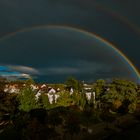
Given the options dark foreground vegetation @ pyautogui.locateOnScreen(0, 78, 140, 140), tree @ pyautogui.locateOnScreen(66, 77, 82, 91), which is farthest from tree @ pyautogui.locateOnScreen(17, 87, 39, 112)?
tree @ pyautogui.locateOnScreen(66, 77, 82, 91)

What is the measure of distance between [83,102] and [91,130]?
26198 mm

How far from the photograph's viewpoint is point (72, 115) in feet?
146

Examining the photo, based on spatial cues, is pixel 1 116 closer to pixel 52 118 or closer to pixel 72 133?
pixel 52 118

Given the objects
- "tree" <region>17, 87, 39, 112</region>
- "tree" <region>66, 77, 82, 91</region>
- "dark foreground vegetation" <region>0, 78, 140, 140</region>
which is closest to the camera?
"dark foreground vegetation" <region>0, 78, 140, 140</region>

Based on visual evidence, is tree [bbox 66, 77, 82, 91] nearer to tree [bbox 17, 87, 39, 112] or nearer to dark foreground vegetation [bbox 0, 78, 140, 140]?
dark foreground vegetation [bbox 0, 78, 140, 140]

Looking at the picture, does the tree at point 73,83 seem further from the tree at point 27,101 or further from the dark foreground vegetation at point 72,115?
the tree at point 27,101

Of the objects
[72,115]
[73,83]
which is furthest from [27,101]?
[73,83]

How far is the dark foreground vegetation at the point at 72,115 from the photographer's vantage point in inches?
1524

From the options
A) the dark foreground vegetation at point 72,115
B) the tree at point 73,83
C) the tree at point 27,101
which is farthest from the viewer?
the tree at point 73,83

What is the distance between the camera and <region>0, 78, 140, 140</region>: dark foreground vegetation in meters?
38.7

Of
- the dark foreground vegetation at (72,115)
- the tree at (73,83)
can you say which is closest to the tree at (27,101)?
the dark foreground vegetation at (72,115)

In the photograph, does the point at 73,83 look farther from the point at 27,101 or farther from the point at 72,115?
the point at 72,115

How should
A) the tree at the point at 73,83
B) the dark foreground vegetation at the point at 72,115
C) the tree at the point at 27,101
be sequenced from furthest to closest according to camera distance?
the tree at the point at 73,83, the tree at the point at 27,101, the dark foreground vegetation at the point at 72,115

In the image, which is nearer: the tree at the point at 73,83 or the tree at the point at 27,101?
the tree at the point at 27,101
